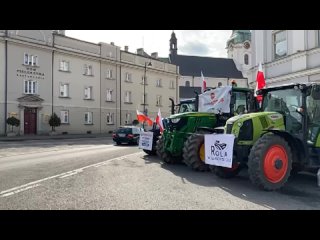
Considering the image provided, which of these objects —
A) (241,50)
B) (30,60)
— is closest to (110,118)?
(30,60)

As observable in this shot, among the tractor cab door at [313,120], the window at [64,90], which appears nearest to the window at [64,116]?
the window at [64,90]

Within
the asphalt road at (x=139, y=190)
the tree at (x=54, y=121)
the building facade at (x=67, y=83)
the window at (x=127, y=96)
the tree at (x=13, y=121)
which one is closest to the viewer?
the asphalt road at (x=139, y=190)

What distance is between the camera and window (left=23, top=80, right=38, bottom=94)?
116ft

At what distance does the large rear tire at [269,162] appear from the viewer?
777cm

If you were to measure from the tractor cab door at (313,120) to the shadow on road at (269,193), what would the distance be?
1130 mm

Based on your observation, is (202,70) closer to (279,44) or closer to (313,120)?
(279,44)

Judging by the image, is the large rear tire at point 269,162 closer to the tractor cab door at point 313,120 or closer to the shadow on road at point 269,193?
the shadow on road at point 269,193

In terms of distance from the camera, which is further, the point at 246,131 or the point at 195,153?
the point at 195,153

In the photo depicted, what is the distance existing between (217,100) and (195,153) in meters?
2.38

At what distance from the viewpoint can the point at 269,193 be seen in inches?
300
